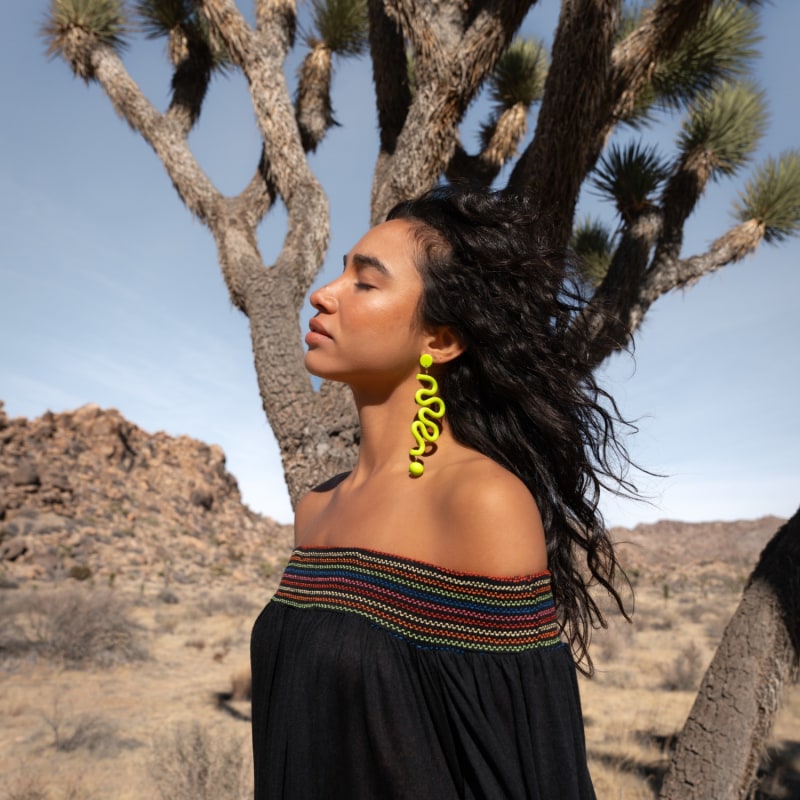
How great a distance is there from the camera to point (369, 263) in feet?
6.13

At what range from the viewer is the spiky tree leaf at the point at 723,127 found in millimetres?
7926

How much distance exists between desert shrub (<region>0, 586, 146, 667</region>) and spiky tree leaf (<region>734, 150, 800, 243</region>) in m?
9.18

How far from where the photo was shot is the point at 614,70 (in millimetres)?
4918

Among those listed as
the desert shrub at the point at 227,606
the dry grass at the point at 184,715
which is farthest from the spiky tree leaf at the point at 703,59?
the desert shrub at the point at 227,606

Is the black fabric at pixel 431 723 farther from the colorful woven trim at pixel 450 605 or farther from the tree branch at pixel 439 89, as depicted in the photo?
the tree branch at pixel 439 89

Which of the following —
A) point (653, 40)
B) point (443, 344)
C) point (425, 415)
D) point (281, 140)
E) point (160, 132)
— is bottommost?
point (425, 415)

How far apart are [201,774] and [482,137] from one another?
6.26m

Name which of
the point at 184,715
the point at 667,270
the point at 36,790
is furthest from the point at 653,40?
the point at 184,715

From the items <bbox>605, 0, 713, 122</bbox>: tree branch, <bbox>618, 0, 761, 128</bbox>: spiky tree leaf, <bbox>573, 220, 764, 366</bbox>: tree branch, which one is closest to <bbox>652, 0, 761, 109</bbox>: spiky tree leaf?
<bbox>618, 0, 761, 128</bbox>: spiky tree leaf

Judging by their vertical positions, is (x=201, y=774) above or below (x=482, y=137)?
below

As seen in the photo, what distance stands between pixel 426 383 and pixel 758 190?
26.2 feet

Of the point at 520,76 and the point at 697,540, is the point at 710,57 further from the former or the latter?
the point at 697,540

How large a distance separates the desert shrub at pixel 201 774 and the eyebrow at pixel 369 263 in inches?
180

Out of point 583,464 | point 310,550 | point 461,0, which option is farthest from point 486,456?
point 461,0
